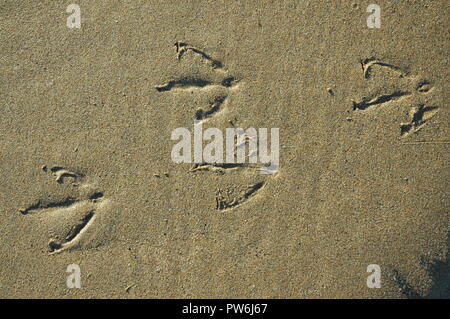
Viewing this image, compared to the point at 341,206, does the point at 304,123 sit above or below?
above

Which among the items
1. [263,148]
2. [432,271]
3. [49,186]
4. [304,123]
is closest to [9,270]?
[49,186]

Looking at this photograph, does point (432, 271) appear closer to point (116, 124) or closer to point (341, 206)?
point (341, 206)

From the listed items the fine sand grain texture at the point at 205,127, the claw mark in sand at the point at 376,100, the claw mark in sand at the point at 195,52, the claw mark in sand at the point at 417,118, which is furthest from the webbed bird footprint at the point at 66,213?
the claw mark in sand at the point at 417,118

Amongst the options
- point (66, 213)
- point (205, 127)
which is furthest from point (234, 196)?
point (66, 213)

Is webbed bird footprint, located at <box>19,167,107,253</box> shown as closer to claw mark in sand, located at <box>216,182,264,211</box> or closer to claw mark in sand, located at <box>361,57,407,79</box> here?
claw mark in sand, located at <box>216,182,264,211</box>

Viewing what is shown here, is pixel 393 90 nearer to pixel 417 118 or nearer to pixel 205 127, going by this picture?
pixel 417 118

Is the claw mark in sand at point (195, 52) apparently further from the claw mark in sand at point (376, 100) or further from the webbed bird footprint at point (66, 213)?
the webbed bird footprint at point (66, 213)

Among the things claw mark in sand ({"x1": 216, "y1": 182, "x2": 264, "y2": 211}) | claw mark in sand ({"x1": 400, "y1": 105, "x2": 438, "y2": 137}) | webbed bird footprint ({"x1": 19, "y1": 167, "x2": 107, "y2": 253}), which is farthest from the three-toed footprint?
claw mark in sand ({"x1": 400, "y1": 105, "x2": 438, "y2": 137})
